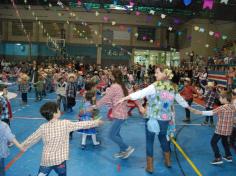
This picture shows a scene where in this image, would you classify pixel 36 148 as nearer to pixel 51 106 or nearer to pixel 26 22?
pixel 51 106

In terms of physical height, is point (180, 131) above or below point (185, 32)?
below

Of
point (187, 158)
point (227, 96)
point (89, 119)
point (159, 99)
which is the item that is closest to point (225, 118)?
point (227, 96)

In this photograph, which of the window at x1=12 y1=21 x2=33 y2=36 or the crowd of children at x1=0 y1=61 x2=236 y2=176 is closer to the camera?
the crowd of children at x1=0 y1=61 x2=236 y2=176

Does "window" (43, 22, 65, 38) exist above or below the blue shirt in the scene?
above

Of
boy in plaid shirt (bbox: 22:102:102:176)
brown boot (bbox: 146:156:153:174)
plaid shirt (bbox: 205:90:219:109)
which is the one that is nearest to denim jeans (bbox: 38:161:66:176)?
boy in plaid shirt (bbox: 22:102:102:176)

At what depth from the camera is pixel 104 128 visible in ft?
28.4

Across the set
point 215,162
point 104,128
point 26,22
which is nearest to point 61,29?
point 26,22

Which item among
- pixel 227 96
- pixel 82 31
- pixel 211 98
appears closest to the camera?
pixel 227 96

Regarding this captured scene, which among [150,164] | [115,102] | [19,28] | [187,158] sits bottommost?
[187,158]

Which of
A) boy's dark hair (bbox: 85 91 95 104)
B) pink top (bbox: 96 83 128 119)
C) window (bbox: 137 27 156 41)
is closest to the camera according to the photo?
pink top (bbox: 96 83 128 119)

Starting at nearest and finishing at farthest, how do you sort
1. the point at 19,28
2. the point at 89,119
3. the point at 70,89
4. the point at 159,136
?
the point at 159,136
the point at 89,119
the point at 70,89
the point at 19,28

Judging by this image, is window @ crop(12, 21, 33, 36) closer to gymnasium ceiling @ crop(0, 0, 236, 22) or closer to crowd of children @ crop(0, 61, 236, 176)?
gymnasium ceiling @ crop(0, 0, 236, 22)

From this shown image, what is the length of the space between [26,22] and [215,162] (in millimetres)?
32129

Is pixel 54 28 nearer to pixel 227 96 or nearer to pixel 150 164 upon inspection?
pixel 227 96
